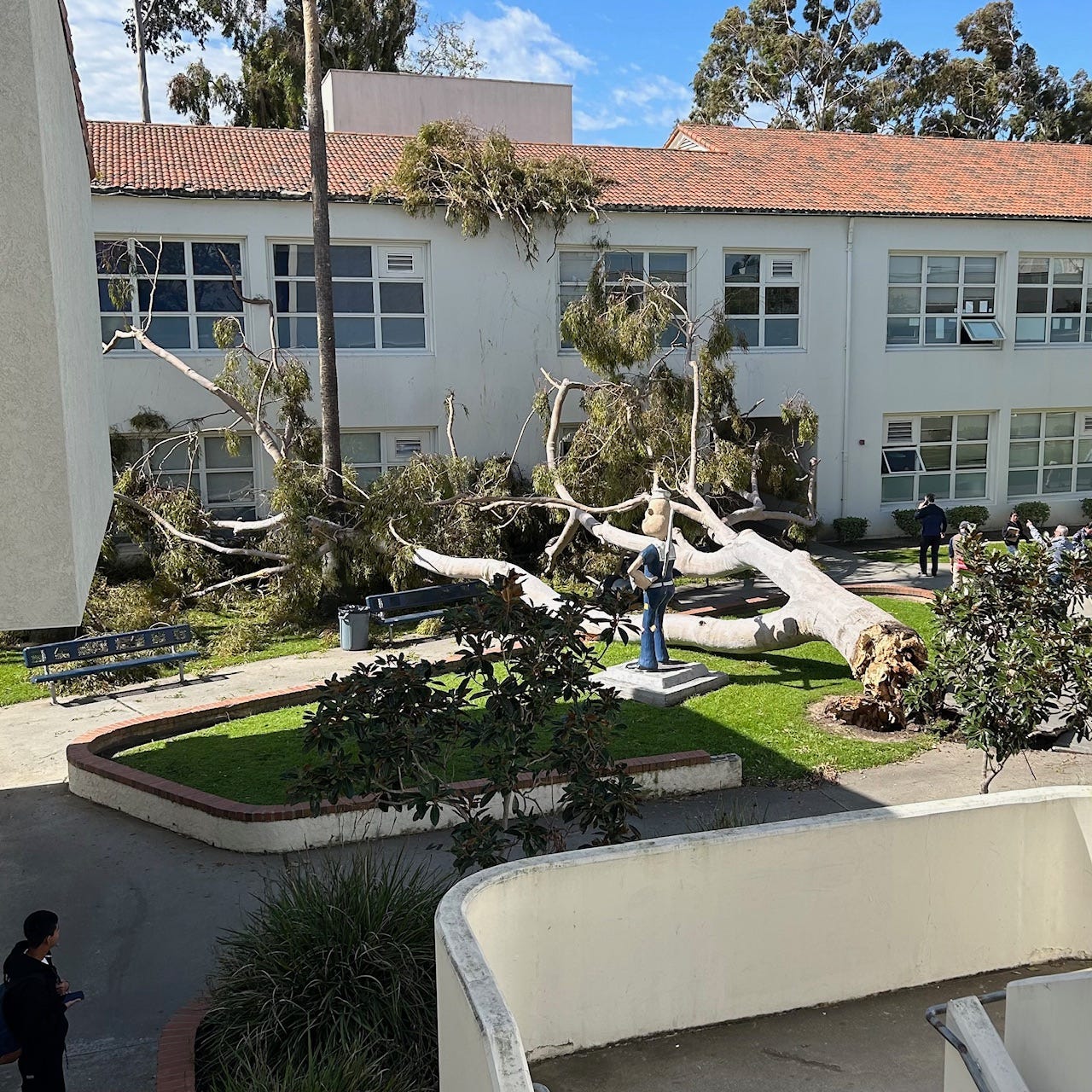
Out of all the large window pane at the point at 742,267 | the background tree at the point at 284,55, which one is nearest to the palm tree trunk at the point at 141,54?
the background tree at the point at 284,55

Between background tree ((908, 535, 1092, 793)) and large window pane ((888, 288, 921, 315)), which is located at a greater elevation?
large window pane ((888, 288, 921, 315))

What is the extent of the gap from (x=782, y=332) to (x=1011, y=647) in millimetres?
16742

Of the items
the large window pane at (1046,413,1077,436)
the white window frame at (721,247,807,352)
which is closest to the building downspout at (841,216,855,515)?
the white window frame at (721,247,807,352)

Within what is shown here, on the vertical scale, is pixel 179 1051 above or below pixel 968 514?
below

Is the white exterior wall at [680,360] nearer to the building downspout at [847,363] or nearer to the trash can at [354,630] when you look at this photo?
the building downspout at [847,363]

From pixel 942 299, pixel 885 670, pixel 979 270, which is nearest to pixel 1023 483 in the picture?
pixel 942 299

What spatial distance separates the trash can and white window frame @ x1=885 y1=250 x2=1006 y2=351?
14.4 meters

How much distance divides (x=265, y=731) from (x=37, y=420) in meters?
7.77

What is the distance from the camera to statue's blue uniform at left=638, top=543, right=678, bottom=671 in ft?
41.4

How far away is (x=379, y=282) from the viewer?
21.4 metres

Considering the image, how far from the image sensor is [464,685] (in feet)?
21.4

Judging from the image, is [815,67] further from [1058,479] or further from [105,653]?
[105,653]

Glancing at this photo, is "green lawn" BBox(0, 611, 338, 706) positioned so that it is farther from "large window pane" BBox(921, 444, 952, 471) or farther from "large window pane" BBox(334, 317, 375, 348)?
"large window pane" BBox(921, 444, 952, 471)

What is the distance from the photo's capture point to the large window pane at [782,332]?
78.4 ft
